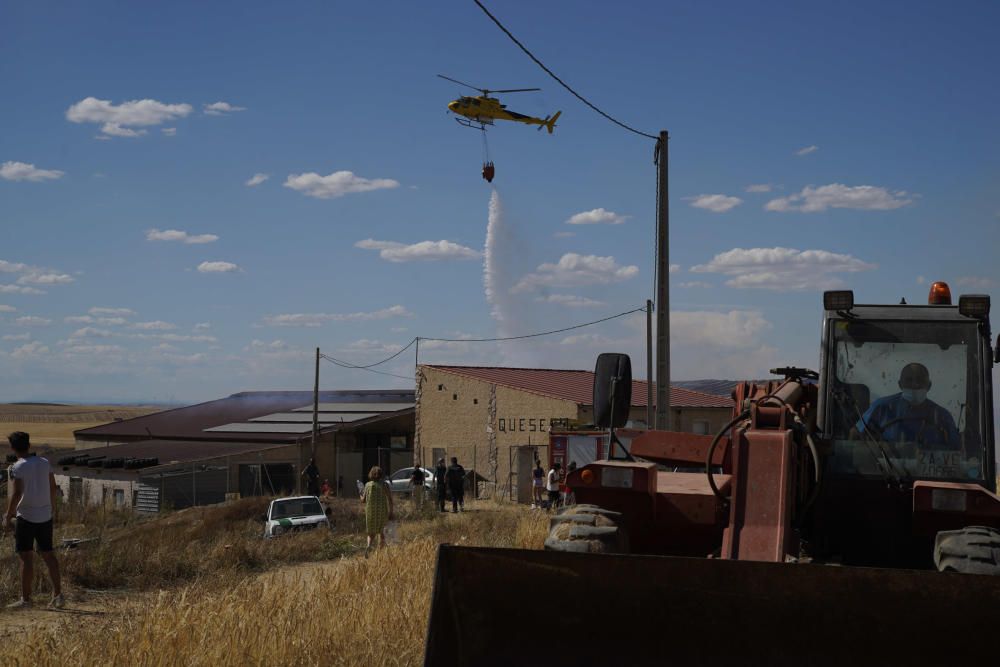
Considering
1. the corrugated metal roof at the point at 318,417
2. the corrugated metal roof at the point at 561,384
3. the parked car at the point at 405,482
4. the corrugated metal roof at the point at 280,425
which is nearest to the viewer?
the parked car at the point at 405,482

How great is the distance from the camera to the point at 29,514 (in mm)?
10023

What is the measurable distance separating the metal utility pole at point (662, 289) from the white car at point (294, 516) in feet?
29.6

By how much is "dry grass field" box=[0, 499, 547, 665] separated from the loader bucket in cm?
185

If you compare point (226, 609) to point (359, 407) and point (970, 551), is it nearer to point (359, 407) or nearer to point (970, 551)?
point (970, 551)

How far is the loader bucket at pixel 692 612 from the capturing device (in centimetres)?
482

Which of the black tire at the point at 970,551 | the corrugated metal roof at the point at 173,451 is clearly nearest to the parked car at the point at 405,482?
the corrugated metal roof at the point at 173,451

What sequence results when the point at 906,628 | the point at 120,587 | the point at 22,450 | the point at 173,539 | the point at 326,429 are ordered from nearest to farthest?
the point at 906,628 < the point at 22,450 < the point at 120,587 < the point at 173,539 < the point at 326,429

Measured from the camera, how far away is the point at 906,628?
4.84 m

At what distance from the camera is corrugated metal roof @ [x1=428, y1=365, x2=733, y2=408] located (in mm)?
39250

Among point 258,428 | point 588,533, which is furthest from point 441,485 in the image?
point 588,533

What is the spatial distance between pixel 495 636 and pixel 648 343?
25507 mm

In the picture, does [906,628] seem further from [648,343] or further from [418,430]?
[418,430]

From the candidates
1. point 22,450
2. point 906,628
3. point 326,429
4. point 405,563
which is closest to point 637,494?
point 906,628

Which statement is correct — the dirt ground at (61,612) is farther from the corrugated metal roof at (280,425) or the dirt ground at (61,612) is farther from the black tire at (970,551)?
the corrugated metal roof at (280,425)
